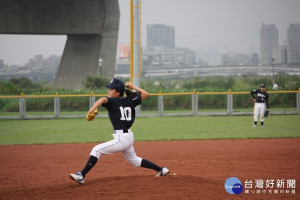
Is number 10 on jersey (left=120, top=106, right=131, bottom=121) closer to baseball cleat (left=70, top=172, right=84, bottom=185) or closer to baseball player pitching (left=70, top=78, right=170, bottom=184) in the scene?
baseball player pitching (left=70, top=78, right=170, bottom=184)

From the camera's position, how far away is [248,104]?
31.1 m

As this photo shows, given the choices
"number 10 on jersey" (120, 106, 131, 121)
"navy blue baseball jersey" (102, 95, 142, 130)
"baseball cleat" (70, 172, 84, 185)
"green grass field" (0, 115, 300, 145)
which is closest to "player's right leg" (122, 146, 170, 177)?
"navy blue baseball jersey" (102, 95, 142, 130)

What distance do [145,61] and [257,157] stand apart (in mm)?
160170

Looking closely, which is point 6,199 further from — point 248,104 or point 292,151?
point 248,104

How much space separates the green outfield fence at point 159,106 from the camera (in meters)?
28.3

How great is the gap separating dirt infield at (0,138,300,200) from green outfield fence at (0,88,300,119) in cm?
1264

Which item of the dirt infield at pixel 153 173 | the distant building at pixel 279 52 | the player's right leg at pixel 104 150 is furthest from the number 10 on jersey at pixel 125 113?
the distant building at pixel 279 52

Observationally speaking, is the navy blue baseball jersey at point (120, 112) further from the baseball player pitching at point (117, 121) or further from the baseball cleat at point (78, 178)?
the baseball cleat at point (78, 178)

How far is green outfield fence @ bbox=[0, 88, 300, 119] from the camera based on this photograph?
92.7ft

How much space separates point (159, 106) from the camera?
93.1 ft

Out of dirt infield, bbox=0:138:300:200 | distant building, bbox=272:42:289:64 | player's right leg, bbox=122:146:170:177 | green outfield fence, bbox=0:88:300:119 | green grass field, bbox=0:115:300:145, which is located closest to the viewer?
dirt infield, bbox=0:138:300:200

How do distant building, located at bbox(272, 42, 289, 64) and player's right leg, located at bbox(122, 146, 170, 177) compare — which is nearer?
player's right leg, located at bbox(122, 146, 170, 177)

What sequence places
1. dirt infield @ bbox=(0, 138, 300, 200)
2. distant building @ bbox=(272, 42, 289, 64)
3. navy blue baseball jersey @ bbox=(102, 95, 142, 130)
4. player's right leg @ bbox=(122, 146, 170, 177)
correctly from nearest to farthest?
dirt infield @ bbox=(0, 138, 300, 200) → navy blue baseball jersey @ bbox=(102, 95, 142, 130) → player's right leg @ bbox=(122, 146, 170, 177) → distant building @ bbox=(272, 42, 289, 64)

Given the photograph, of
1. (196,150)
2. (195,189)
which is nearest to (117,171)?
(195,189)
